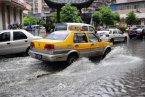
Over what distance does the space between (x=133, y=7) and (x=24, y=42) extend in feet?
236

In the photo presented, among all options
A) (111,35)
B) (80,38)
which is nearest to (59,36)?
(80,38)

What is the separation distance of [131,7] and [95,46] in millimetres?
73326

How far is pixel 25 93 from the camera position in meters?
7.81

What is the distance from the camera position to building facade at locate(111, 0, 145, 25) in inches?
3057

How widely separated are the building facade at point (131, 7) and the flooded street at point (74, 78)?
66210 mm

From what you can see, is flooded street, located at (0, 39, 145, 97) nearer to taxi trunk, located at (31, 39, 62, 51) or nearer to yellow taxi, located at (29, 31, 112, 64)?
yellow taxi, located at (29, 31, 112, 64)

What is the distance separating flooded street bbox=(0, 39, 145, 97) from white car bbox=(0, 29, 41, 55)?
41.4 inches

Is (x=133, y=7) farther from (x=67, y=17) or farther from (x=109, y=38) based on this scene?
(x=109, y=38)

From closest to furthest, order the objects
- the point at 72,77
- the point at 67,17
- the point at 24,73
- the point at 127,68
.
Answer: the point at 72,77
the point at 24,73
the point at 127,68
the point at 67,17

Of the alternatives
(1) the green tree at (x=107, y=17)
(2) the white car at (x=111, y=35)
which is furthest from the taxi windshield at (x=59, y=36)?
(1) the green tree at (x=107, y=17)

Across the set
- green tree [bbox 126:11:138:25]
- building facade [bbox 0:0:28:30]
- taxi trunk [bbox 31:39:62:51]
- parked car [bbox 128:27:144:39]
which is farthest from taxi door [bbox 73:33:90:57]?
green tree [bbox 126:11:138:25]

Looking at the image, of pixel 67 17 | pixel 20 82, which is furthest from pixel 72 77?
pixel 67 17

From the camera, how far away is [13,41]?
1455cm

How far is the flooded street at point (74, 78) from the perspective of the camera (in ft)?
26.0
